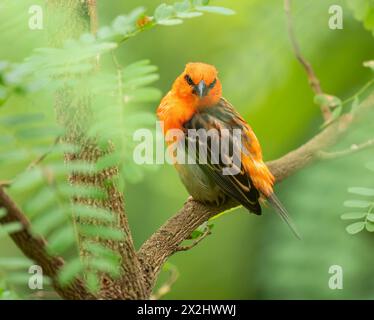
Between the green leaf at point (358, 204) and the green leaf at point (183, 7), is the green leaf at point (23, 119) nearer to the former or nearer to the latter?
the green leaf at point (183, 7)

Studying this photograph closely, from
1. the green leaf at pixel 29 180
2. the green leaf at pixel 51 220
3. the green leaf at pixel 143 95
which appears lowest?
the green leaf at pixel 51 220

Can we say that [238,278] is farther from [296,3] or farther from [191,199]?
[296,3]

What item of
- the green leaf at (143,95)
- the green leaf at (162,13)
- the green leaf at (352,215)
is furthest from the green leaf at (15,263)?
the green leaf at (352,215)

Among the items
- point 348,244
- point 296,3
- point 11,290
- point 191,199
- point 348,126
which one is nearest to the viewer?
point 11,290

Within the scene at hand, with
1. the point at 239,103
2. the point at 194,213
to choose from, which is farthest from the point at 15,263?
the point at 239,103

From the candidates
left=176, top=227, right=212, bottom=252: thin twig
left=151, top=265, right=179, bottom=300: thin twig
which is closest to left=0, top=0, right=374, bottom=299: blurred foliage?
left=176, top=227, right=212, bottom=252: thin twig

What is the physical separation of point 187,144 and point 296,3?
1.20 m

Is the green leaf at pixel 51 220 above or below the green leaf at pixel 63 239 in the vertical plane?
above

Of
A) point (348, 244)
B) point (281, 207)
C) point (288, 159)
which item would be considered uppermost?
point (288, 159)

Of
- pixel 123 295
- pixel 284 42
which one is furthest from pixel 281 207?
pixel 123 295

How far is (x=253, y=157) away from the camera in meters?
3.73

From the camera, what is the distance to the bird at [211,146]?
11.8 feet

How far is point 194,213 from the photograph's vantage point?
10.7 ft

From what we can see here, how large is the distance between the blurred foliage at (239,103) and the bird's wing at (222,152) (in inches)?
8.3
